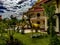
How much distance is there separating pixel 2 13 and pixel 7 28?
3.71 meters

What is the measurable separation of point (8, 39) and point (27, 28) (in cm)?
331

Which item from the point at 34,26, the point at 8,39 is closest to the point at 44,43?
the point at 8,39

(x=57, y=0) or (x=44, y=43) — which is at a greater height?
(x=57, y=0)

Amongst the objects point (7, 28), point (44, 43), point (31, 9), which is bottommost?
point (44, 43)

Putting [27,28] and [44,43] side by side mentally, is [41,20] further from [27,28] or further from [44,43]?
[44,43]

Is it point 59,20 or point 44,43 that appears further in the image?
point 59,20

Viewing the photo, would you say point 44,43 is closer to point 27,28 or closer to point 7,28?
point 7,28

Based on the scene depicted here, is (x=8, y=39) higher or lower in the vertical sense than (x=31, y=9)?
lower

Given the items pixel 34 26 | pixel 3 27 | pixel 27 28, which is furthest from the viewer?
pixel 27 28

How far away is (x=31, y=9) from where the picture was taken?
976 cm

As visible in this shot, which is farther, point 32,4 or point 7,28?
point 32,4

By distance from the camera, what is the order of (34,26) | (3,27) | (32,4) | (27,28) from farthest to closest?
(32,4), (27,28), (34,26), (3,27)

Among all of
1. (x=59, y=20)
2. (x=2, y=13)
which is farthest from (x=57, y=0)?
(x=2, y=13)

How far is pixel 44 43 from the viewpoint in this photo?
591 centimetres
